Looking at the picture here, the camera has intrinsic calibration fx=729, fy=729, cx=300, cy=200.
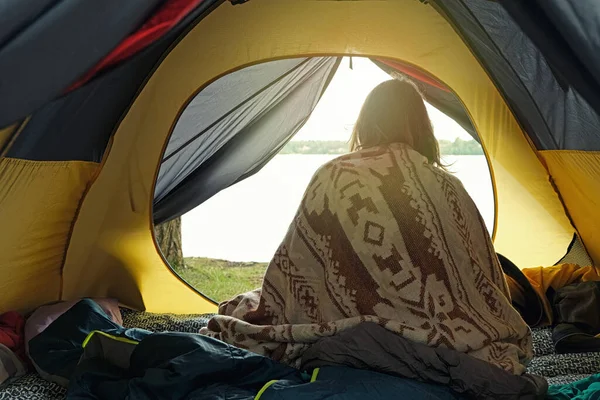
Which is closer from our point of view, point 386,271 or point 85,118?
point 386,271

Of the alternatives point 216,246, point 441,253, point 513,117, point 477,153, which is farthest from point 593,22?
point 477,153

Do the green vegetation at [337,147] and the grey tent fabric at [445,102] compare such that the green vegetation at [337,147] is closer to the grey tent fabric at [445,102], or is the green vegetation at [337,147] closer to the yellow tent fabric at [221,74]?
the grey tent fabric at [445,102]

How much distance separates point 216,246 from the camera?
5.34 metres

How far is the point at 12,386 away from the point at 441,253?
3.24 feet

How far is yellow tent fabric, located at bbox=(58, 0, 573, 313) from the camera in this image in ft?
7.44

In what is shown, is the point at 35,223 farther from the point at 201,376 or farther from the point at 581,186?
the point at 581,186

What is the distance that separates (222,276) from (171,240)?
472 mm

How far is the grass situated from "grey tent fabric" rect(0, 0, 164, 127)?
252 centimetres

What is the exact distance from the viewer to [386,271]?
1.50 meters

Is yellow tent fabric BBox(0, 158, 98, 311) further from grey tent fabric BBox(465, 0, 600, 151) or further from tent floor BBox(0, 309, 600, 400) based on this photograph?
grey tent fabric BBox(465, 0, 600, 151)

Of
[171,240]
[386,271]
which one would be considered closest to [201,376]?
[386,271]

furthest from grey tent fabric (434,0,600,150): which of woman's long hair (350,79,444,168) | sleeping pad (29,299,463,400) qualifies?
sleeping pad (29,299,463,400)

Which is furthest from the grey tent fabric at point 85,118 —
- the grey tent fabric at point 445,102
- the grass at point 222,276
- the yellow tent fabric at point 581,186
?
the grass at point 222,276

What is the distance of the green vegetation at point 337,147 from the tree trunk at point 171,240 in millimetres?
3094
